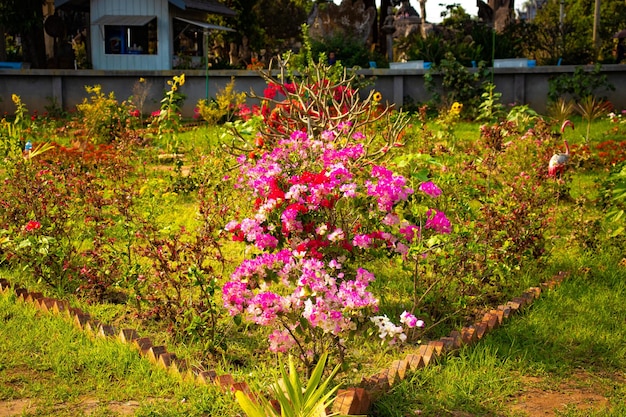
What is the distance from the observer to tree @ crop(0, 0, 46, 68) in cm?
2266

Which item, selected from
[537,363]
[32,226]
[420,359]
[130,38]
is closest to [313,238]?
[420,359]

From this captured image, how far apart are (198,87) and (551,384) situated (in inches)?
656

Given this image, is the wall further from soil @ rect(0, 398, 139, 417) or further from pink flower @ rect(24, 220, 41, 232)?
soil @ rect(0, 398, 139, 417)

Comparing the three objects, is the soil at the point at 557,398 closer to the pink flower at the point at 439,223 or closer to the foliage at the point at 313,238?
the foliage at the point at 313,238

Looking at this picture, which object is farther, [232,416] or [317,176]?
[317,176]

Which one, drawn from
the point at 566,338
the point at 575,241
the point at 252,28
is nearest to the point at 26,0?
the point at 252,28

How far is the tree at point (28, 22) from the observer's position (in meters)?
22.7

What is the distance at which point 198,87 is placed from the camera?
20344 millimetres

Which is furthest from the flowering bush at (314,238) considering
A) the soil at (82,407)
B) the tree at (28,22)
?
the tree at (28,22)

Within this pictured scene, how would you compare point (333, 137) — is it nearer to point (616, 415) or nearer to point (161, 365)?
point (161, 365)

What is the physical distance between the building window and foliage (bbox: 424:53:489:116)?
30.1 ft

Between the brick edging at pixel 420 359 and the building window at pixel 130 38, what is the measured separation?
64.8 ft

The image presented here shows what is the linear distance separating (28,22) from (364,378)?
827 inches

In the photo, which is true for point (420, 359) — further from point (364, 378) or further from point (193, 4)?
point (193, 4)
